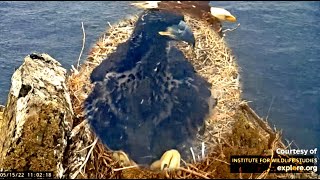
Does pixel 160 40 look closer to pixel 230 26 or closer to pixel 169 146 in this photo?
pixel 169 146

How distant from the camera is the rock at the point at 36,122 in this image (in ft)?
7.77

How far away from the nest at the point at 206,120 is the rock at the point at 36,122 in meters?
0.10

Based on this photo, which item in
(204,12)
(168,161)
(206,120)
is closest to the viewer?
(168,161)

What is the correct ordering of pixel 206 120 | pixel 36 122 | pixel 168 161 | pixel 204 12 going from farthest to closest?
1. pixel 204 12
2. pixel 206 120
3. pixel 36 122
4. pixel 168 161

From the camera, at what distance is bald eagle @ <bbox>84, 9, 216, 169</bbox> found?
2.46 metres

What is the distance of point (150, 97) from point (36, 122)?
1.98 ft

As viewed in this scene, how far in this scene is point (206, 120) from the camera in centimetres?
264

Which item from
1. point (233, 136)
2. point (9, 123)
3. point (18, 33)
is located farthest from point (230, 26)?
point (9, 123)

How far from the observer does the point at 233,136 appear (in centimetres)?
259

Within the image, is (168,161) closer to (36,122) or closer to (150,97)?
(150,97)

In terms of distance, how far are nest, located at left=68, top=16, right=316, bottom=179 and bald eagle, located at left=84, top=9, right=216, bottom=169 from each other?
0.08 metres

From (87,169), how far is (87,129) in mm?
240

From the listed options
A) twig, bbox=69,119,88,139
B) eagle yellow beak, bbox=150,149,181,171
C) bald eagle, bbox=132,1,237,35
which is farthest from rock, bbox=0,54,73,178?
bald eagle, bbox=132,1,237,35

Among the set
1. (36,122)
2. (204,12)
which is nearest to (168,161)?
(36,122)
